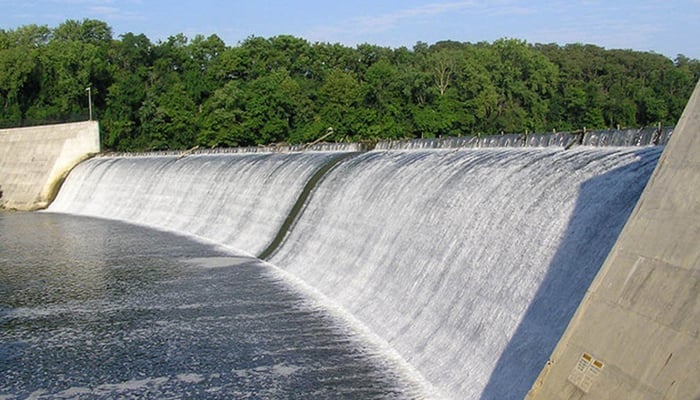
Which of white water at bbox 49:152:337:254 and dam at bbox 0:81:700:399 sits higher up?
dam at bbox 0:81:700:399

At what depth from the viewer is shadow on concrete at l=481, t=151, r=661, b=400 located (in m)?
10.9

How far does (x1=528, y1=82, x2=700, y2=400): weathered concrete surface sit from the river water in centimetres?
447

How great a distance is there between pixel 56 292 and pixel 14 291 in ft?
4.75

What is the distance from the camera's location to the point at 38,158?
55219 mm

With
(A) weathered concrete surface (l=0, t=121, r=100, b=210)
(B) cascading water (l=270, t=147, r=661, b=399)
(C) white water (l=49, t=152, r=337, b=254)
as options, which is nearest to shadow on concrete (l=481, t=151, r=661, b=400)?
(B) cascading water (l=270, t=147, r=661, b=399)

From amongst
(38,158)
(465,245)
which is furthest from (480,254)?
(38,158)

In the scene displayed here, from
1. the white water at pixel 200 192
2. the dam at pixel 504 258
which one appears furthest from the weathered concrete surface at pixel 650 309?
the white water at pixel 200 192

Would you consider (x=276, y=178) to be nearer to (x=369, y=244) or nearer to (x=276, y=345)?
(x=369, y=244)

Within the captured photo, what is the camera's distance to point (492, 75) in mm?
64562

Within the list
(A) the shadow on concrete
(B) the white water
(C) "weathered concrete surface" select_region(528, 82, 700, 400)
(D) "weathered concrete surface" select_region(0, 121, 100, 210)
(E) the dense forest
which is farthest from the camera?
(E) the dense forest

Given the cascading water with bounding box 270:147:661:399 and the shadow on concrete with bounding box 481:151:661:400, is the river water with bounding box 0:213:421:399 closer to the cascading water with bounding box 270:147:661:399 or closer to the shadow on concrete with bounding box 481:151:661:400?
the cascading water with bounding box 270:147:661:399

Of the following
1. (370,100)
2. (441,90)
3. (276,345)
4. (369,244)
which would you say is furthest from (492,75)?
(276,345)

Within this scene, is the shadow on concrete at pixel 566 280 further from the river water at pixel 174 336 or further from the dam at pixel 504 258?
the river water at pixel 174 336

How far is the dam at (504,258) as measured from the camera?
314 inches
